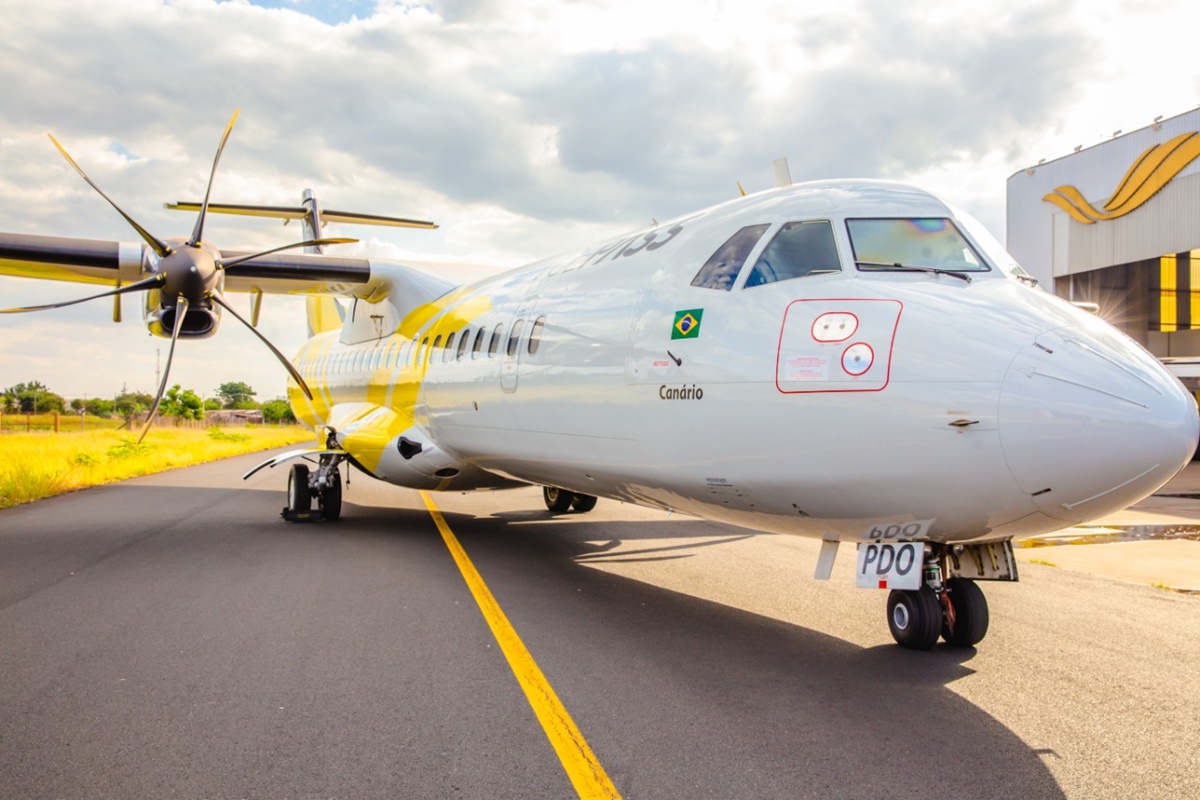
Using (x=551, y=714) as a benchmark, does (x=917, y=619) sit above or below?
above

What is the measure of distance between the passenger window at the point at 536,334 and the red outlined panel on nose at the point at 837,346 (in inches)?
119

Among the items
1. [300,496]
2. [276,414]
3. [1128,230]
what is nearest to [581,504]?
[300,496]

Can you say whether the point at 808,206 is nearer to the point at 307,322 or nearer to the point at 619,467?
the point at 619,467

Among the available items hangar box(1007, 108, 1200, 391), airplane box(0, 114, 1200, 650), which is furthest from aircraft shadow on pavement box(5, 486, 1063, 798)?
hangar box(1007, 108, 1200, 391)

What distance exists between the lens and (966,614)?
5.71m

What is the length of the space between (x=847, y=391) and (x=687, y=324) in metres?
1.37

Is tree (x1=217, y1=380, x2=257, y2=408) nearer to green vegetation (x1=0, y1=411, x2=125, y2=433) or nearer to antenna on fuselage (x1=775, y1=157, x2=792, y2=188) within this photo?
green vegetation (x1=0, y1=411, x2=125, y2=433)

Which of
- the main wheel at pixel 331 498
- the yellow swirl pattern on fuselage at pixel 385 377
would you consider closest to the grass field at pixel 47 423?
the yellow swirl pattern on fuselage at pixel 385 377

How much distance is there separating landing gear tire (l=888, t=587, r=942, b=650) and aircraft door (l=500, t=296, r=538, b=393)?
3742 mm

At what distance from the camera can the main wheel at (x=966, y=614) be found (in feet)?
18.7

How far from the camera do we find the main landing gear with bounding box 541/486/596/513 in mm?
13523

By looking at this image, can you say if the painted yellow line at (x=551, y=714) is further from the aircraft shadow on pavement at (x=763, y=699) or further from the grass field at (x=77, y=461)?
the grass field at (x=77, y=461)

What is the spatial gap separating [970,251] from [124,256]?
10198mm

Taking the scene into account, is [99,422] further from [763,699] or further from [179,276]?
[763,699]
